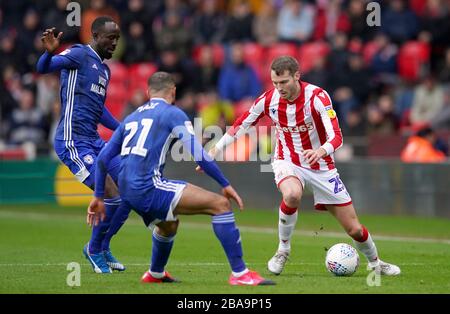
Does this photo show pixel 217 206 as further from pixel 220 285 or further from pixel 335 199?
pixel 335 199

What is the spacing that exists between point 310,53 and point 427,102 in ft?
11.0

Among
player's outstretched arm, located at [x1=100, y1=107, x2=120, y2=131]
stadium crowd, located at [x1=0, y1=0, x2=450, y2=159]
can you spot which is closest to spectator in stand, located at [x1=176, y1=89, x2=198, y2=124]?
stadium crowd, located at [x1=0, y1=0, x2=450, y2=159]

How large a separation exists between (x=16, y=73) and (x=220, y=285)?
17.8 m

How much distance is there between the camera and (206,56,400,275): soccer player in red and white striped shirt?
35.9 feet

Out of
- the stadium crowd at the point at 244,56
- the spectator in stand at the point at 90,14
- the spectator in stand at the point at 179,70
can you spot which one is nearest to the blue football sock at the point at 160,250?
the stadium crowd at the point at 244,56

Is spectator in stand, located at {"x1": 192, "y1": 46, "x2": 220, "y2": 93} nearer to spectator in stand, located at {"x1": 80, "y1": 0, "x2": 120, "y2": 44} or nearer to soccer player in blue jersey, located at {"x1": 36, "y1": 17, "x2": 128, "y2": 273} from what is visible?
spectator in stand, located at {"x1": 80, "y1": 0, "x2": 120, "y2": 44}

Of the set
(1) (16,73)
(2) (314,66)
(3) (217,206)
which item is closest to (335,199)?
(3) (217,206)

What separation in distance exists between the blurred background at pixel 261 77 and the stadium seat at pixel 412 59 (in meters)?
0.03

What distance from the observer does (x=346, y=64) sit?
878 inches

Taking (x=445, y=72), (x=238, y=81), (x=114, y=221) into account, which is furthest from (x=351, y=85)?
(x=114, y=221)

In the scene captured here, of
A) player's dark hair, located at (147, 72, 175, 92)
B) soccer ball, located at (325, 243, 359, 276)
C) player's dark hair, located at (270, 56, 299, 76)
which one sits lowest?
soccer ball, located at (325, 243, 359, 276)

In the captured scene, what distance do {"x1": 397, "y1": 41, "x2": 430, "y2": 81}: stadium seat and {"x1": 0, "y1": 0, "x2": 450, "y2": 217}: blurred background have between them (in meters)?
0.03

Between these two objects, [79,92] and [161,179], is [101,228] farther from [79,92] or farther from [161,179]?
[161,179]

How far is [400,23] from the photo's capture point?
75.7ft
